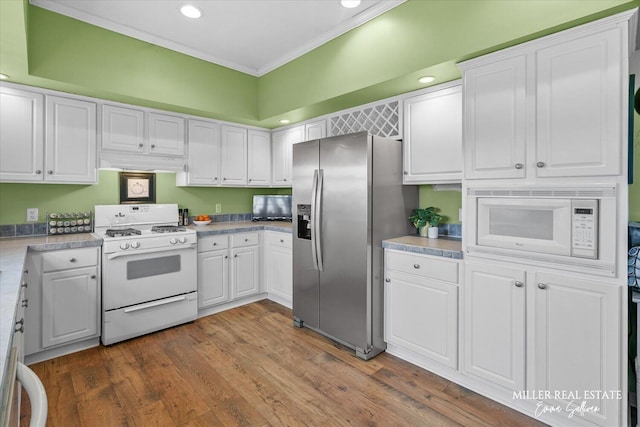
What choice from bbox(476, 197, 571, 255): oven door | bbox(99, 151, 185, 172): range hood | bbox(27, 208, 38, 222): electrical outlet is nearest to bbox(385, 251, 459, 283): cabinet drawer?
bbox(476, 197, 571, 255): oven door

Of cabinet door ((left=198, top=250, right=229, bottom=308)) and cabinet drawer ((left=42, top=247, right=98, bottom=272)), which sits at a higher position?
cabinet drawer ((left=42, top=247, right=98, bottom=272))

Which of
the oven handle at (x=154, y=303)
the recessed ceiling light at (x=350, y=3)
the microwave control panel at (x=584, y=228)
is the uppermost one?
the recessed ceiling light at (x=350, y=3)

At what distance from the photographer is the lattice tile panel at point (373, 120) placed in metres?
2.92

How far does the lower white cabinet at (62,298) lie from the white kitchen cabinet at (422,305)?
2.53m

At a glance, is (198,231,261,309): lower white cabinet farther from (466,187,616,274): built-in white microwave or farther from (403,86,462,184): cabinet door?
(466,187,616,274): built-in white microwave

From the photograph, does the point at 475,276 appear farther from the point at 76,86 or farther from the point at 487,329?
the point at 76,86

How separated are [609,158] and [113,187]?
410 cm

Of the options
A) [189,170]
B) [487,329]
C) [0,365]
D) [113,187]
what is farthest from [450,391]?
[113,187]

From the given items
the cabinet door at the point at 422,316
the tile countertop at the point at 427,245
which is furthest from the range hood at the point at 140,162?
the cabinet door at the point at 422,316

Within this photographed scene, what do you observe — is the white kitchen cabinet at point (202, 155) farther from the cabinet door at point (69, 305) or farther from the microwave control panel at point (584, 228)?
the microwave control panel at point (584, 228)

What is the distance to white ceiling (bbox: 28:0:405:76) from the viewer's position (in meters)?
2.55

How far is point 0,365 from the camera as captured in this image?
0.76 meters

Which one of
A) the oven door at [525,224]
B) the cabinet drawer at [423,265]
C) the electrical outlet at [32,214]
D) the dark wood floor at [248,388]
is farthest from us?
the electrical outlet at [32,214]

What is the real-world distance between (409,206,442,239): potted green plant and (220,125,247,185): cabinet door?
2280 mm
